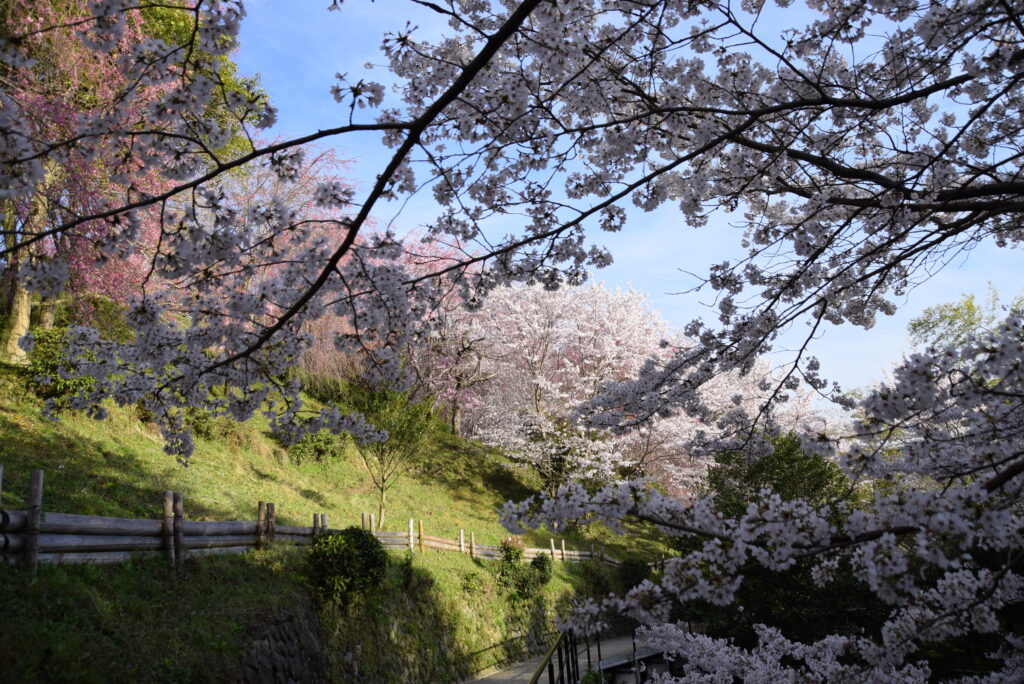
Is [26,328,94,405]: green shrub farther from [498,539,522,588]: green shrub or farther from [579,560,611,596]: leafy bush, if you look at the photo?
[579,560,611,596]: leafy bush

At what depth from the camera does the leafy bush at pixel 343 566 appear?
8.88 metres

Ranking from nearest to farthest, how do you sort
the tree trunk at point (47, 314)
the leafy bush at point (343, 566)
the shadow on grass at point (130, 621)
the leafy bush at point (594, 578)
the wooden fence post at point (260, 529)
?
the shadow on grass at point (130, 621)
the leafy bush at point (343, 566)
the wooden fence post at point (260, 529)
the tree trunk at point (47, 314)
the leafy bush at point (594, 578)

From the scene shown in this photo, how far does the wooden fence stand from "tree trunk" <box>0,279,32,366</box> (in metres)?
5.06

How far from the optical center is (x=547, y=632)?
16.0 m

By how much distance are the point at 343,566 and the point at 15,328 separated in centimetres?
724

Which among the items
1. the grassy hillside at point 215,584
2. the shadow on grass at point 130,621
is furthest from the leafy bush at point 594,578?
the shadow on grass at point 130,621

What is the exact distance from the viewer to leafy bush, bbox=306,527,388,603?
8875mm

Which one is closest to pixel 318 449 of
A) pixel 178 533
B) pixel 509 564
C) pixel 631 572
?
pixel 509 564

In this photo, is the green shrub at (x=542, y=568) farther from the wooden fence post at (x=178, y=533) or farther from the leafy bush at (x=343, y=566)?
the wooden fence post at (x=178, y=533)

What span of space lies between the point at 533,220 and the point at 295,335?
6.49ft

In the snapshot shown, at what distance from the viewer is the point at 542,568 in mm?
16406

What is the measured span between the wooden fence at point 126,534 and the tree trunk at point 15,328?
5061 millimetres

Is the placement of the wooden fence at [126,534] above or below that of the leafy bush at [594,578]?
above

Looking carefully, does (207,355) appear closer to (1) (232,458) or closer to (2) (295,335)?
(2) (295,335)
